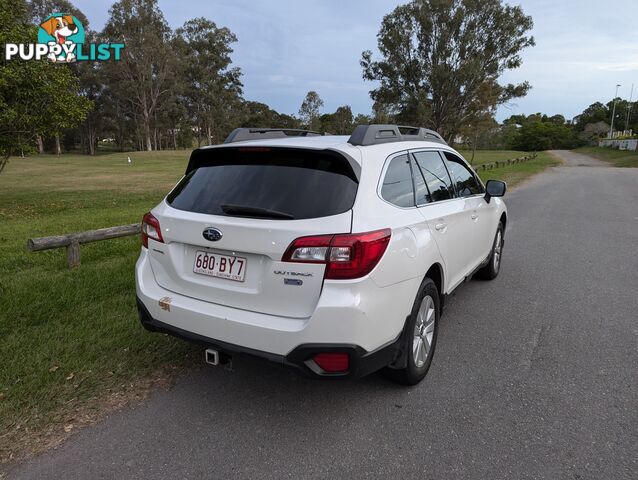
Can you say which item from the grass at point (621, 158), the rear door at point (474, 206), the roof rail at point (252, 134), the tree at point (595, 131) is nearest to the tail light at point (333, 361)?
the roof rail at point (252, 134)

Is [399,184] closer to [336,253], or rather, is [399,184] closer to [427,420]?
[336,253]

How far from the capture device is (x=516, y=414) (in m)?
2.82

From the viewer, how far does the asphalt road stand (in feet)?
7.78

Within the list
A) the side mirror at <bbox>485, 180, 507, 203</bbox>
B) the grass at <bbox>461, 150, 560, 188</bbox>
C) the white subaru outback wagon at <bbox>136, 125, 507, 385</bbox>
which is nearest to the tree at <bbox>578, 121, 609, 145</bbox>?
the grass at <bbox>461, 150, 560, 188</bbox>

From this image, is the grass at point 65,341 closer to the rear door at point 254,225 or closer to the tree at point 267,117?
the rear door at point 254,225

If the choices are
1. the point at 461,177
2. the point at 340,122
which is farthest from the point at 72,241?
the point at 340,122

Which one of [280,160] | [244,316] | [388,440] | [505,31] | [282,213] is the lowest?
[388,440]

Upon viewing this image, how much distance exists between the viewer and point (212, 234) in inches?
104

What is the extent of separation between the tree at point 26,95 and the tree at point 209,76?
158ft

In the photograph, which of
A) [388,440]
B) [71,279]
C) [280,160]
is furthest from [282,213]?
[71,279]

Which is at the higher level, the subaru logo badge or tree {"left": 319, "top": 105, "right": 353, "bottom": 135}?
tree {"left": 319, "top": 105, "right": 353, "bottom": 135}

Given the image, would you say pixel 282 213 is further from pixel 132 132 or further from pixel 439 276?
pixel 132 132

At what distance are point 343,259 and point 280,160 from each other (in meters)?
0.83

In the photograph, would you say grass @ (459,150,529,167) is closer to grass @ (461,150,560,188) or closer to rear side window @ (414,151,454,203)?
grass @ (461,150,560,188)
